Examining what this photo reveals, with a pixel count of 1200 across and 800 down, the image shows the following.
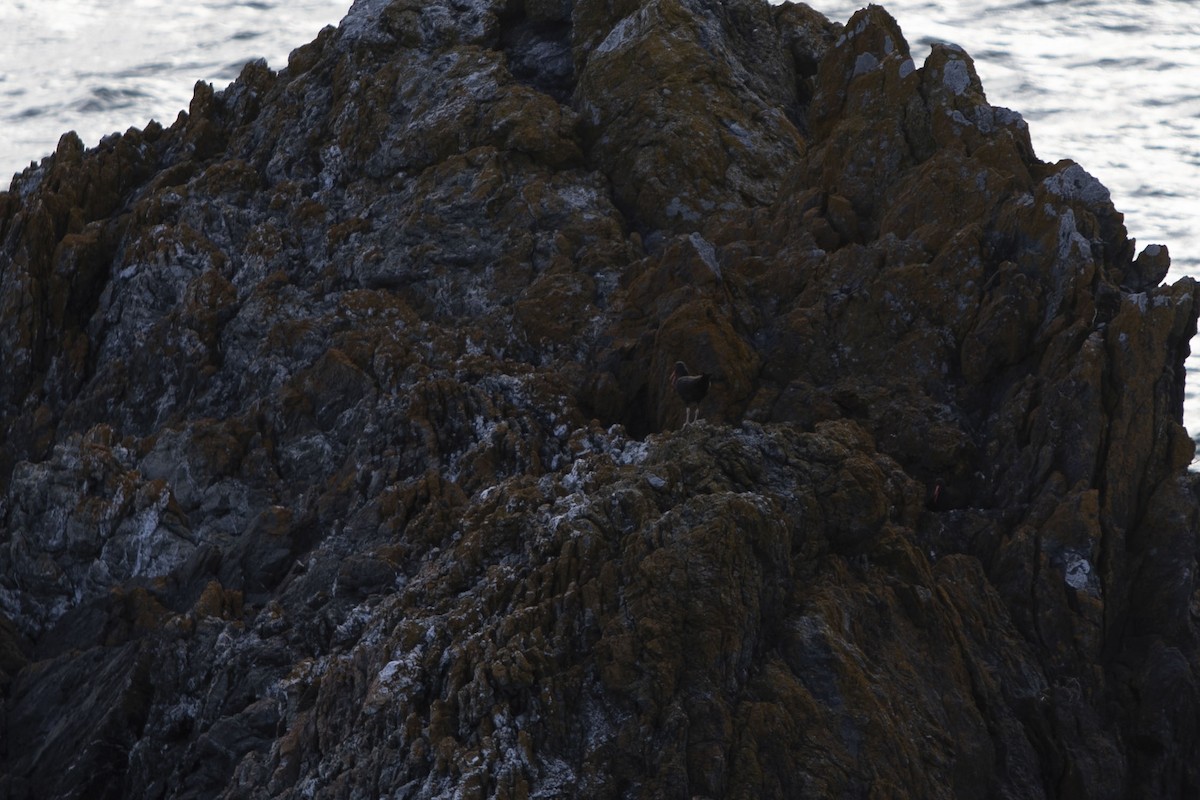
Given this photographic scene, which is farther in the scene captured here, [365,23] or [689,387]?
[365,23]

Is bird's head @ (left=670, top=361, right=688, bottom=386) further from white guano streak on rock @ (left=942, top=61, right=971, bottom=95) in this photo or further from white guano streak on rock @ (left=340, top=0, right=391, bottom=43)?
white guano streak on rock @ (left=340, top=0, right=391, bottom=43)

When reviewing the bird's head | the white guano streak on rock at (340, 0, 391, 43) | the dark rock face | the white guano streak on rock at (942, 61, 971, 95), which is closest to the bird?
the bird's head

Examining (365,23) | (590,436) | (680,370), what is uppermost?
(365,23)

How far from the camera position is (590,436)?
31.9m

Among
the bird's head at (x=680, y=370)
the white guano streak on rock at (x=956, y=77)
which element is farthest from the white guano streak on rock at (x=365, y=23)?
the bird's head at (x=680, y=370)

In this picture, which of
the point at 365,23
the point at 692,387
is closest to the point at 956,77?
the point at 692,387

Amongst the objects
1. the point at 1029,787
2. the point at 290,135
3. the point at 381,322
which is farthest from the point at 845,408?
the point at 290,135

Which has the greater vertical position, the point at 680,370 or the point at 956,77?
the point at 956,77

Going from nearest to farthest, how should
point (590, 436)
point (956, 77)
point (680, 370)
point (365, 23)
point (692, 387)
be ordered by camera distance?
point (692, 387) < point (680, 370) < point (590, 436) < point (956, 77) < point (365, 23)

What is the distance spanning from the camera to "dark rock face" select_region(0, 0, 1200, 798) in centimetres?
2497

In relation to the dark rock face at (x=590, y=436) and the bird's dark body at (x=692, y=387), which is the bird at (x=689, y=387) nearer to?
the bird's dark body at (x=692, y=387)

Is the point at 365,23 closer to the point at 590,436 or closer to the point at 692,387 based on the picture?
the point at 590,436

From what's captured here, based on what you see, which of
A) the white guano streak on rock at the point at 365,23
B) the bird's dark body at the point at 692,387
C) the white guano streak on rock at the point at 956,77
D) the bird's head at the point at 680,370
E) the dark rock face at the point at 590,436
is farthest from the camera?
the white guano streak on rock at the point at 365,23

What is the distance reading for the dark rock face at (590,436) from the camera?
81.9 ft
